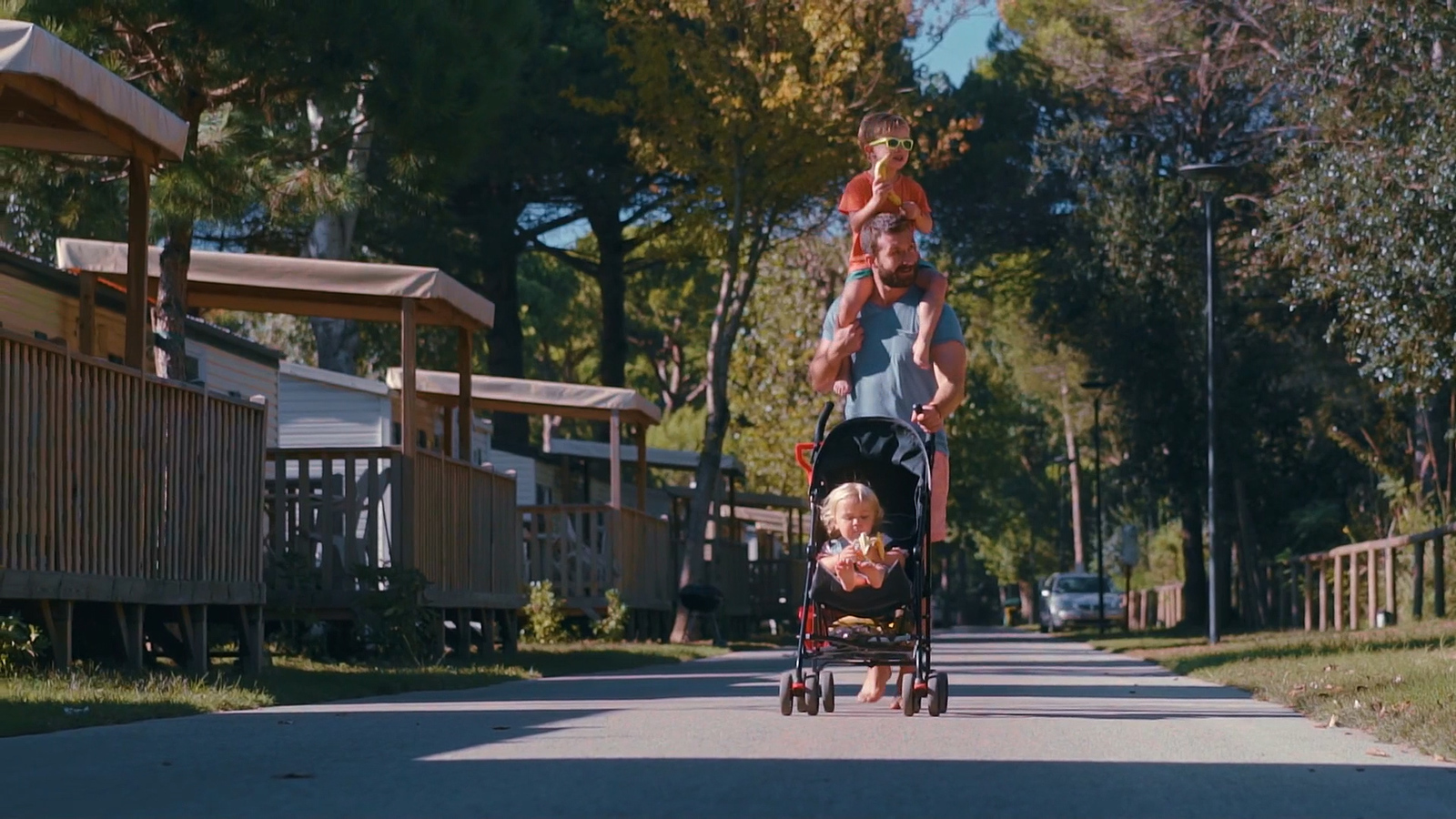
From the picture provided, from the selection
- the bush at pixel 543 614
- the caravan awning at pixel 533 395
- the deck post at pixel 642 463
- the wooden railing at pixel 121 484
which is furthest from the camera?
the deck post at pixel 642 463

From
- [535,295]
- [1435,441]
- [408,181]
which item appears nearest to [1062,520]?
[535,295]

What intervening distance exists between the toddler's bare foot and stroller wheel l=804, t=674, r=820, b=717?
5.03ft

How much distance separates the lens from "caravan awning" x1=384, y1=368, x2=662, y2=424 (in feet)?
80.7

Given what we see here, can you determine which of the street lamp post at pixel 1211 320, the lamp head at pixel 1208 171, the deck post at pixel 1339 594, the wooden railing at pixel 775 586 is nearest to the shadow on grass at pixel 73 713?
the street lamp post at pixel 1211 320

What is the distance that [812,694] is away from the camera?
8.59m

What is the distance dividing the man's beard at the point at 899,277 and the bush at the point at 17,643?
453cm

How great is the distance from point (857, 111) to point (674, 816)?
71.2ft

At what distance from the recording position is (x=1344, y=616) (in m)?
28.5

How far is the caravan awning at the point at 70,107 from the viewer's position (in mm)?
9664

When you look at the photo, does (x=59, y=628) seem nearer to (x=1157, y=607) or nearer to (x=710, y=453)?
(x=710, y=453)

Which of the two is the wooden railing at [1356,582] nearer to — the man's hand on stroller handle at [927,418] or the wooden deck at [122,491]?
→ the wooden deck at [122,491]

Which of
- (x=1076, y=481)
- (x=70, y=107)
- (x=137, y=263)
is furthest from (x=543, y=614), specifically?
(x=1076, y=481)

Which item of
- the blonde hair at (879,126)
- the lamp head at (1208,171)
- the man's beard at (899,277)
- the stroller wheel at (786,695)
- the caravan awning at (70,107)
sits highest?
the lamp head at (1208,171)

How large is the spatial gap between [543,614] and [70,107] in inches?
571
